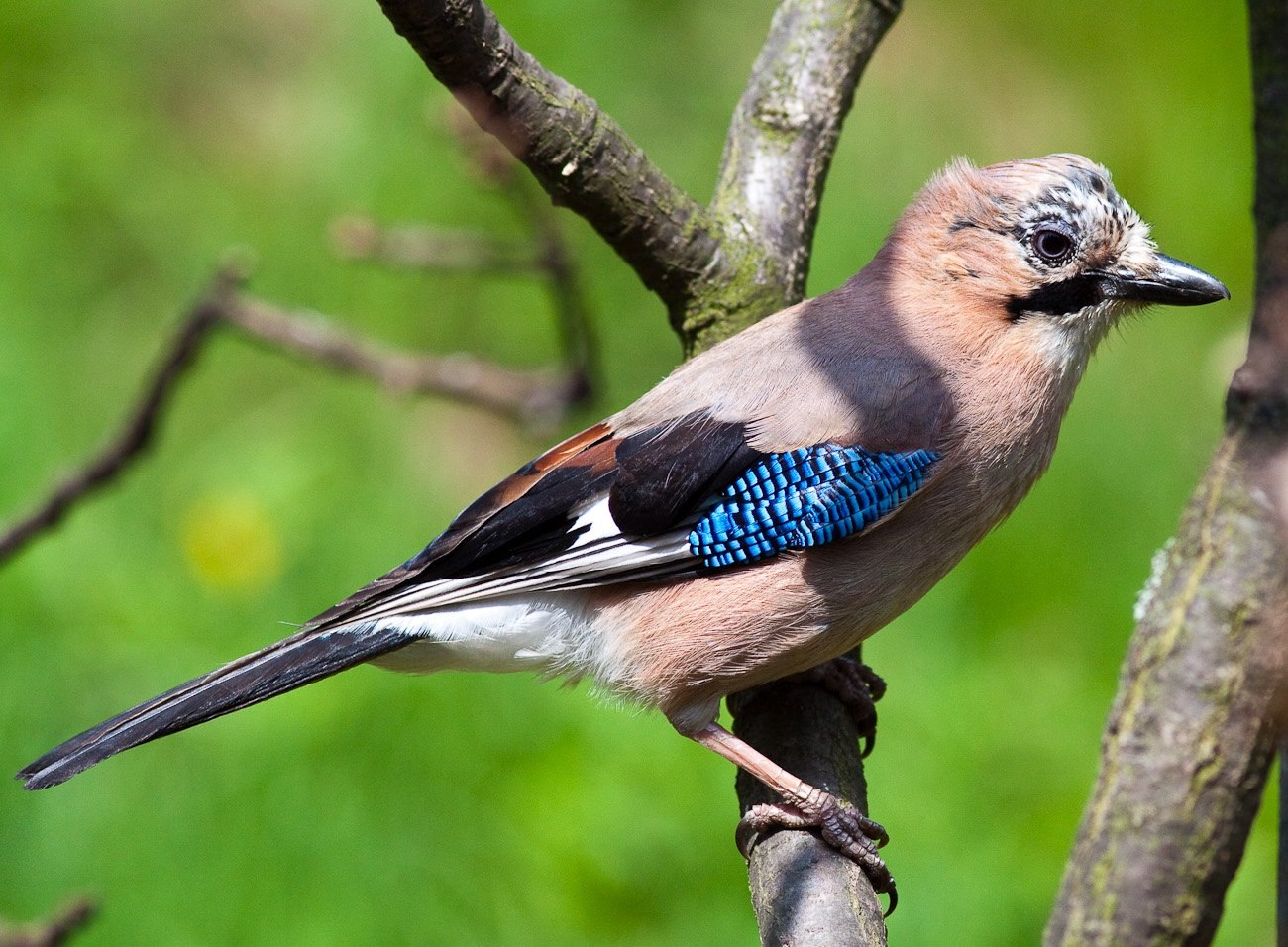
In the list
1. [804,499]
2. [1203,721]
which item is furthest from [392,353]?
[1203,721]

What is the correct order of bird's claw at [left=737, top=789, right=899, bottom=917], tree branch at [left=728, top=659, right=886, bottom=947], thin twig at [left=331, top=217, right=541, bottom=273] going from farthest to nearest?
thin twig at [left=331, top=217, right=541, bottom=273], bird's claw at [left=737, top=789, right=899, bottom=917], tree branch at [left=728, top=659, right=886, bottom=947]

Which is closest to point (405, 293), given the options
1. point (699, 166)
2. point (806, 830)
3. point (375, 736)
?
point (699, 166)

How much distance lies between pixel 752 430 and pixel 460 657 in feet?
2.72

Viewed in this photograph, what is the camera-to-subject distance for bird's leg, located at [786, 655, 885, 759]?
137 inches

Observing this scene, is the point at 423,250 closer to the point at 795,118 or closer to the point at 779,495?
the point at 795,118

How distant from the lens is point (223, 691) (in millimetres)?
3127

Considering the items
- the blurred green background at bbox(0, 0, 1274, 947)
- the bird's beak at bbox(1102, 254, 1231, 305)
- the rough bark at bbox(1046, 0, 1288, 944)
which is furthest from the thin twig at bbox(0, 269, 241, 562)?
the rough bark at bbox(1046, 0, 1288, 944)

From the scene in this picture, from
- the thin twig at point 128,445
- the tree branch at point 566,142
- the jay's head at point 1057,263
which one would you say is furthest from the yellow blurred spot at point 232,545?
the jay's head at point 1057,263

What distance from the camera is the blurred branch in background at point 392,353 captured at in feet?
11.2

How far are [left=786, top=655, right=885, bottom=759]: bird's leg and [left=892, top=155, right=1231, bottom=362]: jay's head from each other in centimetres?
83

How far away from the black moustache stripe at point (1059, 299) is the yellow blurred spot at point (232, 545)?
10.0 ft

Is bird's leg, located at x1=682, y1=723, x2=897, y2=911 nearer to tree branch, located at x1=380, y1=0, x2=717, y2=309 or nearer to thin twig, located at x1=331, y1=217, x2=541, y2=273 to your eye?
tree branch, located at x1=380, y1=0, x2=717, y2=309

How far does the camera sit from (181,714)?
10.1ft

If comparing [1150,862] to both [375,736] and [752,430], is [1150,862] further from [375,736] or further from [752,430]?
[375,736]
